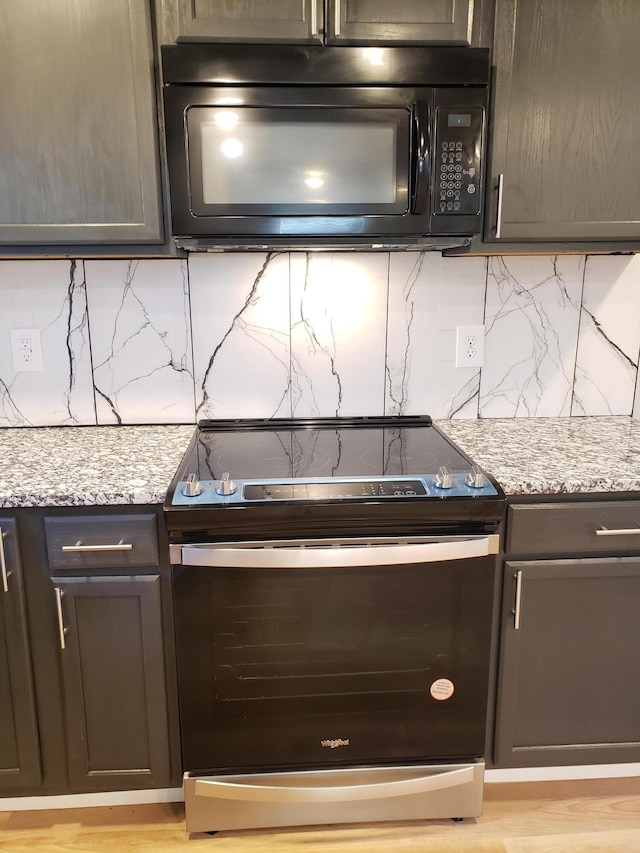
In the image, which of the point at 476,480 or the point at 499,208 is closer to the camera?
the point at 476,480

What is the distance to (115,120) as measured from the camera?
4.55 ft

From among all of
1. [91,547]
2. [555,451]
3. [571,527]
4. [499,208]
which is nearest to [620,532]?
[571,527]

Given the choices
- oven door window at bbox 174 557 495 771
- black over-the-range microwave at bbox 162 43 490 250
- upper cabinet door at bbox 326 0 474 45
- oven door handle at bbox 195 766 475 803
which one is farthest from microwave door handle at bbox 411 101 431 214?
oven door handle at bbox 195 766 475 803

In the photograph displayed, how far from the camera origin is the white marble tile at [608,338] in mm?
1836

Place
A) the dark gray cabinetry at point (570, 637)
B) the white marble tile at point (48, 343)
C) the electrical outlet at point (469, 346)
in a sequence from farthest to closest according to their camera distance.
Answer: the electrical outlet at point (469, 346), the white marble tile at point (48, 343), the dark gray cabinetry at point (570, 637)

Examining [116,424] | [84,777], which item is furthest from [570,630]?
[116,424]

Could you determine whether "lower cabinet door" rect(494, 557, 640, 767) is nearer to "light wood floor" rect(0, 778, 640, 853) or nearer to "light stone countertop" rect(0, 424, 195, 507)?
"light wood floor" rect(0, 778, 640, 853)

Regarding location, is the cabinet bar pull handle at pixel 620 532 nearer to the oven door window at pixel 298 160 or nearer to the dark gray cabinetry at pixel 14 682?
the oven door window at pixel 298 160

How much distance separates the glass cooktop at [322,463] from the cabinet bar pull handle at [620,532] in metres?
0.29

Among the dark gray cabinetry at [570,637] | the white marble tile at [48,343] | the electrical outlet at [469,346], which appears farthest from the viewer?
the electrical outlet at [469,346]

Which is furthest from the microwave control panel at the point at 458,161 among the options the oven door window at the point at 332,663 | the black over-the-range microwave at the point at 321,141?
the oven door window at the point at 332,663

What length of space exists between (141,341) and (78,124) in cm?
61

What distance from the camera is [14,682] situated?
4.51 ft

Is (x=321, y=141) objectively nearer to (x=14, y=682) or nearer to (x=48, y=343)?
(x=48, y=343)
